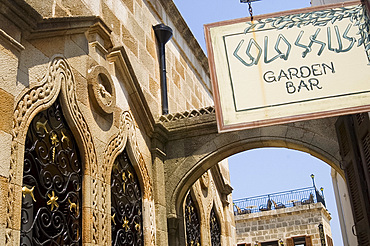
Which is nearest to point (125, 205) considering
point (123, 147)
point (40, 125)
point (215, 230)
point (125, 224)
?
point (125, 224)

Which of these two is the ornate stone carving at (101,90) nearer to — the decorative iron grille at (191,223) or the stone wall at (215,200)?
the decorative iron grille at (191,223)

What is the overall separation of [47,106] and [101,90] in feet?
3.19

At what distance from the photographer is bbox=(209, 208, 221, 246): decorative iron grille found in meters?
8.10

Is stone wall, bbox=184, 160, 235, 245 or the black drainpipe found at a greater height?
the black drainpipe

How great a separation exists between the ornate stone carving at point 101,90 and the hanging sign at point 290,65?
121 centimetres

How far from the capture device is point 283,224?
19.4 m

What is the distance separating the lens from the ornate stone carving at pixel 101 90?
4.59m

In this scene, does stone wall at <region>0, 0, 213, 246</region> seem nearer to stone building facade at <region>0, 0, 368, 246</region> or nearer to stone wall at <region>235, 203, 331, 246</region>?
stone building facade at <region>0, 0, 368, 246</region>

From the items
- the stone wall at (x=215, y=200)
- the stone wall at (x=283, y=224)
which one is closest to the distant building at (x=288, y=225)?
the stone wall at (x=283, y=224)

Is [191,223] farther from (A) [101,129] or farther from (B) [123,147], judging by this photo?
(A) [101,129]

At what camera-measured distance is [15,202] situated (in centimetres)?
322

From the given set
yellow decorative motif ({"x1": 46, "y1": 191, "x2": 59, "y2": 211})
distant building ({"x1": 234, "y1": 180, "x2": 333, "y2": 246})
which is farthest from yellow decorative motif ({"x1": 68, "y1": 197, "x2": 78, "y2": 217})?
distant building ({"x1": 234, "y1": 180, "x2": 333, "y2": 246})

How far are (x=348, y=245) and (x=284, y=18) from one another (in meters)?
4.88

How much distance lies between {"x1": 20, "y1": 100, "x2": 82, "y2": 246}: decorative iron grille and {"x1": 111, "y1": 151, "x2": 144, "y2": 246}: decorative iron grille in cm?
72
